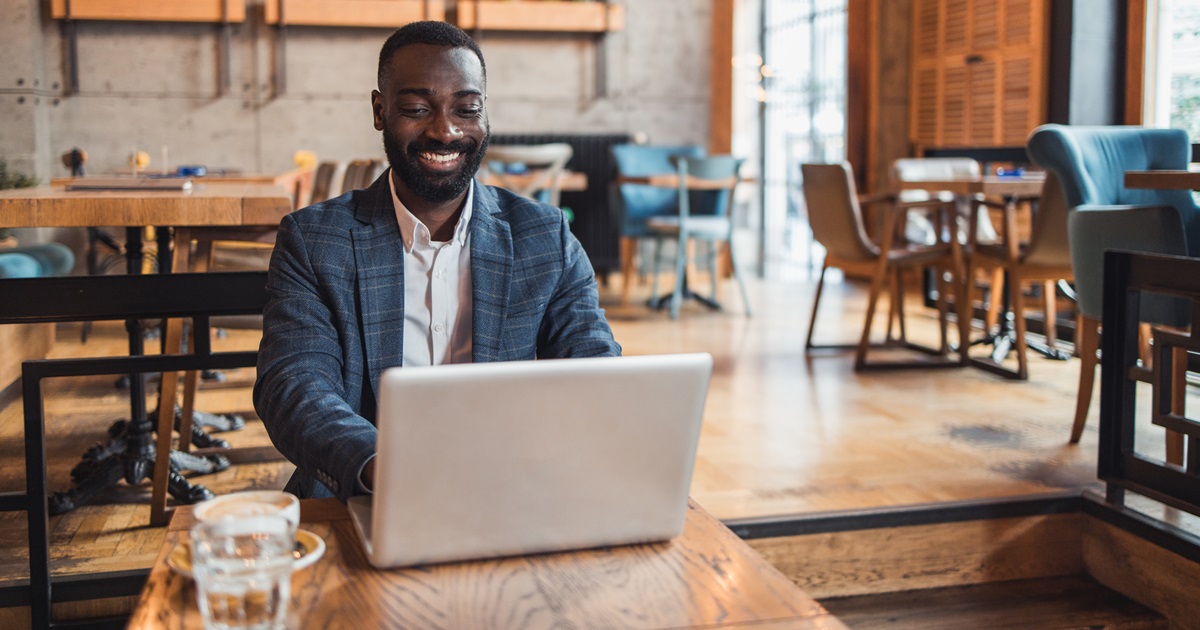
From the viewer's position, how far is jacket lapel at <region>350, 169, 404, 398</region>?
1521 mm

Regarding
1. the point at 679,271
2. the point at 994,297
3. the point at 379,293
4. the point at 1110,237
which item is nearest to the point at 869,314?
the point at 994,297

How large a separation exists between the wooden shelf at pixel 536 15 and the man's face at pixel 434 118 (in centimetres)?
646

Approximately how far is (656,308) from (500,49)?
2492mm

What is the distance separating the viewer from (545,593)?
989mm

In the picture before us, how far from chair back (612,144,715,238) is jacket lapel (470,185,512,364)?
563cm

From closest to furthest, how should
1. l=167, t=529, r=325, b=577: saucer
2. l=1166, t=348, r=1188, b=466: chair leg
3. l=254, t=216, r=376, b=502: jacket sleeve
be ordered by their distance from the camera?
l=167, t=529, r=325, b=577: saucer, l=254, t=216, r=376, b=502: jacket sleeve, l=1166, t=348, r=1188, b=466: chair leg

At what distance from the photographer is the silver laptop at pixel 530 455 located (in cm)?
96

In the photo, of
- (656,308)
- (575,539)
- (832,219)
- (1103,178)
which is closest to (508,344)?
(575,539)

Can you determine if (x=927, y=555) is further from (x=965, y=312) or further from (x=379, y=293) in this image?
(x=965, y=312)

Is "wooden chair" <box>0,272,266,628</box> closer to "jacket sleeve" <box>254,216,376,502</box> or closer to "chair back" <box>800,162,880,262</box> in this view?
"jacket sleeve" <box>254,216,376,502</box>

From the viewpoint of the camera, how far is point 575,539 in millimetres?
1063

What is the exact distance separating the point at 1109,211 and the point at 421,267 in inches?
93.5

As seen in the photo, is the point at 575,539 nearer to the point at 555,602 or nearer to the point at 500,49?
the point at 555,602

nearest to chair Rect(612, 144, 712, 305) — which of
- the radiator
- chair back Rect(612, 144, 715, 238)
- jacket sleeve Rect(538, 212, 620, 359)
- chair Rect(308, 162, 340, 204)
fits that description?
chair back Rect(612, 144, 715, 238)
